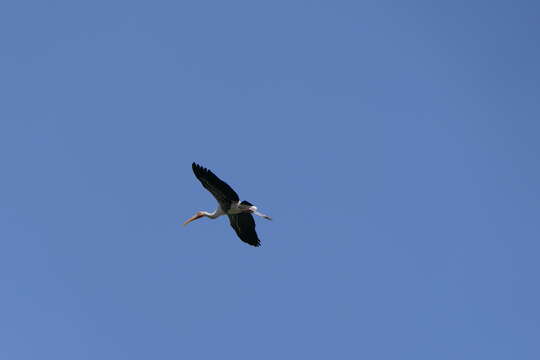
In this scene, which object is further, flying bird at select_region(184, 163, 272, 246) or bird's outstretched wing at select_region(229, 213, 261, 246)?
bird's outstretched wing at select_region(229, 213, 261, 246)

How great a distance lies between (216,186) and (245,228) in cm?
331

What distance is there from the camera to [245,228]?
160 ft

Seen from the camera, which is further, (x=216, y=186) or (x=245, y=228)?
(x=245, y=228)

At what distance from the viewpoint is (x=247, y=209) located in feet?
156

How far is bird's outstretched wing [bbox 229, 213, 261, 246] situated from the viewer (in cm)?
4856

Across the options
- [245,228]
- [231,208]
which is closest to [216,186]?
[231,208]

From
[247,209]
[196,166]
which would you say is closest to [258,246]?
[247,209]

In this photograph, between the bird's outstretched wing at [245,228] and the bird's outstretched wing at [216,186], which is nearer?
the bird's outstretched wing at [216,186]

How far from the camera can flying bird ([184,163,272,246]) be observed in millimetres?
45969

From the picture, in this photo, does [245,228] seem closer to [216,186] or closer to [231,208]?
[231,208]

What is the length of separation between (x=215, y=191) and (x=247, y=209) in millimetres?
1631

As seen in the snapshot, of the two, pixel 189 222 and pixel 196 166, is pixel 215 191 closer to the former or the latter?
pixel 196 166

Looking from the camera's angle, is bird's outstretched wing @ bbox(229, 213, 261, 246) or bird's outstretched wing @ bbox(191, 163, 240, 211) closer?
bird's outstretched wing @ bbox(191, 163, 240, 211)

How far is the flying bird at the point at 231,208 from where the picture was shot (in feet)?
151
